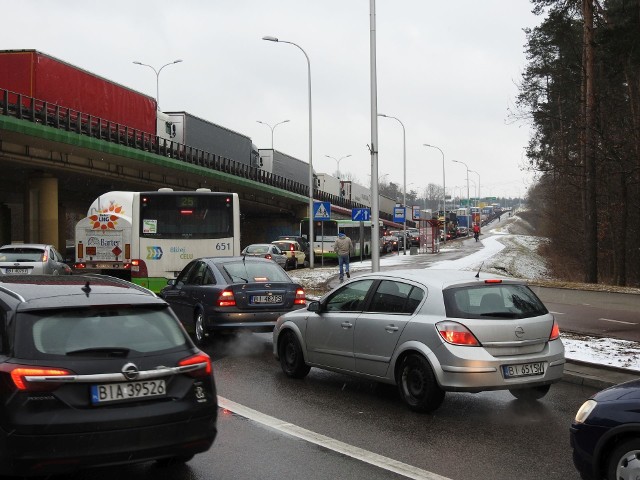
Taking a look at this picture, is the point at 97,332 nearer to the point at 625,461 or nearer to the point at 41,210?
the point at 625,461

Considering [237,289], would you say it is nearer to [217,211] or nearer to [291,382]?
[291,382]

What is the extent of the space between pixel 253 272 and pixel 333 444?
6.71 metres

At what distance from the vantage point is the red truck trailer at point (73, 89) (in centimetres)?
3162

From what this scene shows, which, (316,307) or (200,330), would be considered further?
(200,330)

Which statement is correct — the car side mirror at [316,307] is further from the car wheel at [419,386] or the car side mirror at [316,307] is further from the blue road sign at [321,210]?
the blue road sign at [321,210]

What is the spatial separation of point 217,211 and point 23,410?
15623 millimetres

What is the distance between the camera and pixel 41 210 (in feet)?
129

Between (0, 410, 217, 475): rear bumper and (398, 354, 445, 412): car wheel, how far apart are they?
3145 millimetres

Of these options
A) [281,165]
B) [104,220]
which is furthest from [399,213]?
[281,165]

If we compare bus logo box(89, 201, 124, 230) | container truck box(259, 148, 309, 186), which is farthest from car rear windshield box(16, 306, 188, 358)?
container truck box(259, 148, 309, 186)

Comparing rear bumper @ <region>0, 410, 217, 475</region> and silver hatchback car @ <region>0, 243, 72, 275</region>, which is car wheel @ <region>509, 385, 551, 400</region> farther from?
silver hatchback car @ <region>0, 243, 72, 275</region>

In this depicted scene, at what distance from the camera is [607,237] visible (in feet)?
114

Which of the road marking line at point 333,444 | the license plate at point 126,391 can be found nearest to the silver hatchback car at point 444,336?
the road marking line at point 333,444

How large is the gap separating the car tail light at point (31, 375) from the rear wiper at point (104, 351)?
0.21 meters
